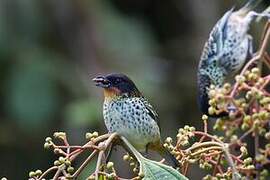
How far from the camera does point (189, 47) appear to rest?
810cm

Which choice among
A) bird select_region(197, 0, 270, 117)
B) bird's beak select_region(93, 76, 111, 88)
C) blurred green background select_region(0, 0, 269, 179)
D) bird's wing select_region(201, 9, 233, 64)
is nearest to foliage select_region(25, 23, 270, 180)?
bird's beak select_region(93, 76, 111, 88)

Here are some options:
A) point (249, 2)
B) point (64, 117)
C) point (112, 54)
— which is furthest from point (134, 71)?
point (249, 2)

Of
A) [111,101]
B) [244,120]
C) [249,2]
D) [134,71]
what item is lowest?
[244,120]

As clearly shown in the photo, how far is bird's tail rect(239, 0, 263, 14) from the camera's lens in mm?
3354

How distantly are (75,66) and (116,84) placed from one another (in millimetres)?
4214

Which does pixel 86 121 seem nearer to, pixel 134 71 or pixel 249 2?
pixel 134 71

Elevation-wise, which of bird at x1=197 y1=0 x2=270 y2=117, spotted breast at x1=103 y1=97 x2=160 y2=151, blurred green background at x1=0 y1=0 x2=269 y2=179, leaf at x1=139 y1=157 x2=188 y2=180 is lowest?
leaf at x1=139 y1=157 x2=188 y2=180

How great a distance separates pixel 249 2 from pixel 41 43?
3.98 meters

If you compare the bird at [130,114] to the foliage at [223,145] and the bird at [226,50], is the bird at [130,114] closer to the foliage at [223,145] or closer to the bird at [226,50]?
the bird at [226,50]

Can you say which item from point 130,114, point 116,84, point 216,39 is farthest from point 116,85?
point 216,39

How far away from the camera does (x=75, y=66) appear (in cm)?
721

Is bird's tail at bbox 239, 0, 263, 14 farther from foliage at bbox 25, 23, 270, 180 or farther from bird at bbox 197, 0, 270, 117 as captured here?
foliage at bbox 25, 23, 270, 180

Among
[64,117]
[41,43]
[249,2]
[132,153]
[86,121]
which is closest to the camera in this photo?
[132,153]

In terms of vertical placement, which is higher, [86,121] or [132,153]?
[86,121]
